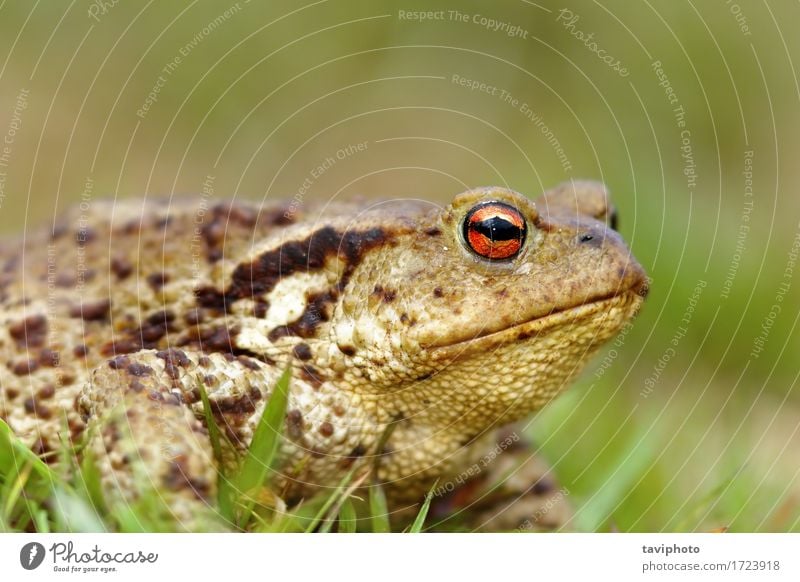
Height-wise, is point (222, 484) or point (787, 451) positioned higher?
point (222, 484)

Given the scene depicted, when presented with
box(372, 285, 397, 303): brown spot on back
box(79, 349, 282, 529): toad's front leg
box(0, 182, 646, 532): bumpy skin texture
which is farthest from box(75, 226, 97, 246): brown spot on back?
box(372, 285, 397, 303): brown spot on back

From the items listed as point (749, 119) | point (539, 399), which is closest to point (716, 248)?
point (749, 119)

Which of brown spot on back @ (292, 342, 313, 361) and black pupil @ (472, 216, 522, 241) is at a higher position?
black pupil @ (472, 216, 522, 241)

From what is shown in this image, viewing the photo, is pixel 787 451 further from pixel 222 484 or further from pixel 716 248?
pixel 222 484

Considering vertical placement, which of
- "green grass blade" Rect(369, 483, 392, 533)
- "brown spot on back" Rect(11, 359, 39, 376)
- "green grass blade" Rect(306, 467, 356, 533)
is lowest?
"green grass blade" Rect(369, 483, 392, 533)

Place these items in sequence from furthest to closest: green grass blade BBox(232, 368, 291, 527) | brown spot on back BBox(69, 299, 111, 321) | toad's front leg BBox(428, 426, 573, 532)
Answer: toad's front leg BBox(428, 426, 573, 532) < brown spot on back BBox(69, 299, 111, 321) < green grass blade BBox(232, 368, 291, 527)

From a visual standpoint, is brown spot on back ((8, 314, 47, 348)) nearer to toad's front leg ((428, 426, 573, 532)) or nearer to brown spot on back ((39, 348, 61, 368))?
brown spot on back ((39, 348, 61, 368))
